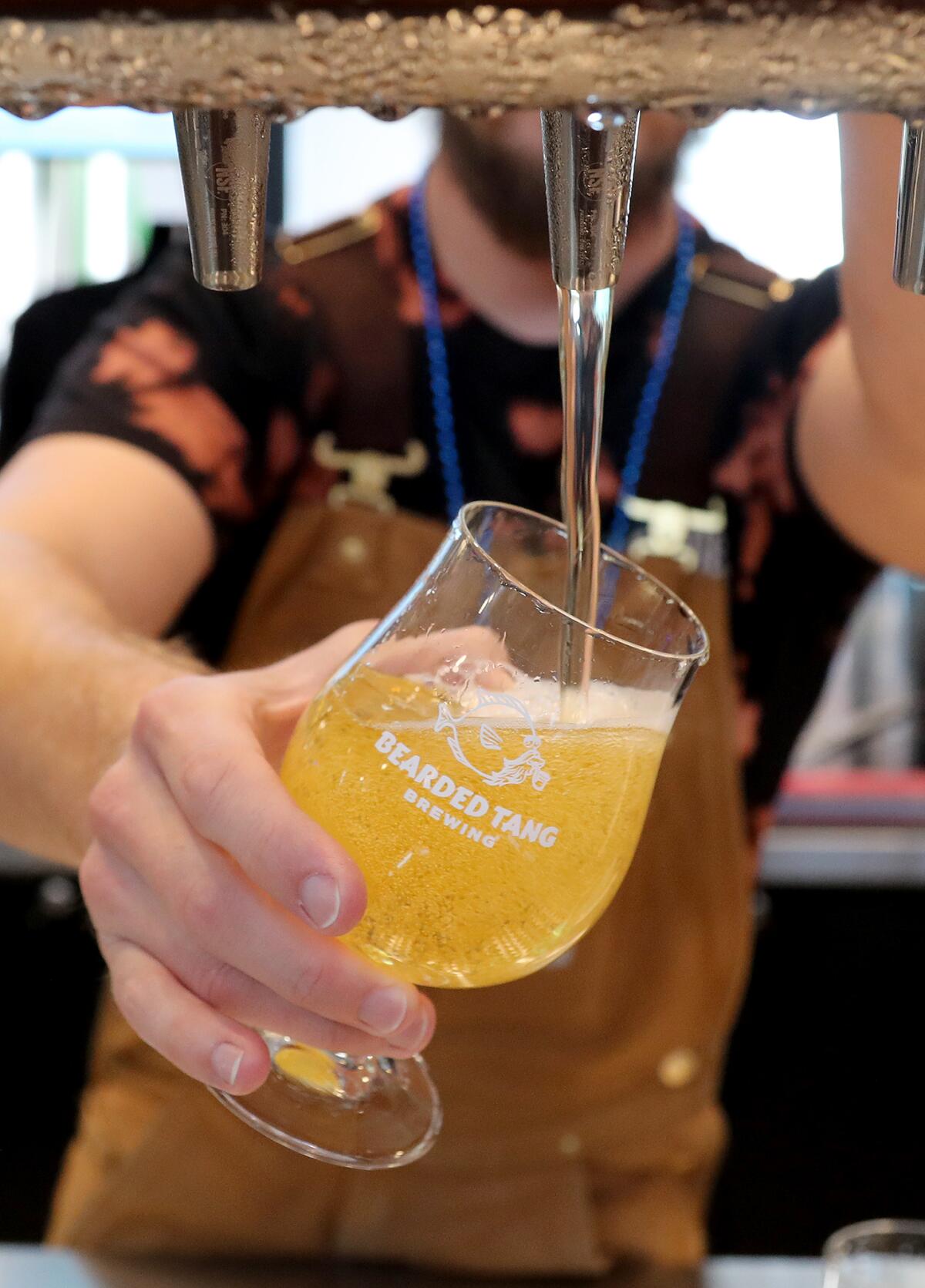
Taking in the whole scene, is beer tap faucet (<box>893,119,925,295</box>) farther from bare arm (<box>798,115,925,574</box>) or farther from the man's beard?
the man's beard

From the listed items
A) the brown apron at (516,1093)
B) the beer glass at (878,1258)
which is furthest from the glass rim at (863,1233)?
the brown apron at (516,1093)

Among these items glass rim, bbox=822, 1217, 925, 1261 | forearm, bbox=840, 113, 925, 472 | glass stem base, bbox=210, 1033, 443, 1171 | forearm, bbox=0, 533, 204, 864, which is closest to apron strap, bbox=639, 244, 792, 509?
forearm, bbox=840, 113, 925, 472

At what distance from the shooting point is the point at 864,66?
0.38 meters

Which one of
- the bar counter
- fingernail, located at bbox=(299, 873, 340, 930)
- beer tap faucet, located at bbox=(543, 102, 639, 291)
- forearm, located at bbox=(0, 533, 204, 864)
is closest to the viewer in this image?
beer tap faucet, located at bbox=(543, 102, 639, 291)

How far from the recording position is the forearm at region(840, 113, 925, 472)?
74 cm

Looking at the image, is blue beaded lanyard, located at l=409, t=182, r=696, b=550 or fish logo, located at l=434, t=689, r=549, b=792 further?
blue beaded lanyard, located at l=409, t=182, r=696, b=550

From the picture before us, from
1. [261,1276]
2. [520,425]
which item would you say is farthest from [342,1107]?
[520,425]

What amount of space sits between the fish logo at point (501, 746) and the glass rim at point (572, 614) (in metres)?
0.04

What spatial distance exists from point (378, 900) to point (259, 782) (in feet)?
0.23

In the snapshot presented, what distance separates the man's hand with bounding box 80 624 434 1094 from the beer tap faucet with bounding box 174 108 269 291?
232 millimetres

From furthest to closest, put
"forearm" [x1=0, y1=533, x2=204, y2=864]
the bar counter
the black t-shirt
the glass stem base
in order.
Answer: the black t-shirt, the bar counter, "forearm" [x1=0, y1=533, x2=204, y2=864], the glass stem base

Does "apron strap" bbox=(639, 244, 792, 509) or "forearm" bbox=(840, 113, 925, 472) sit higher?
"forearm" bbox=(840, 113, 925, 472)

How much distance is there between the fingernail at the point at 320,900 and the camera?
567 mm

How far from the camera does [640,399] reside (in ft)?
4.77
